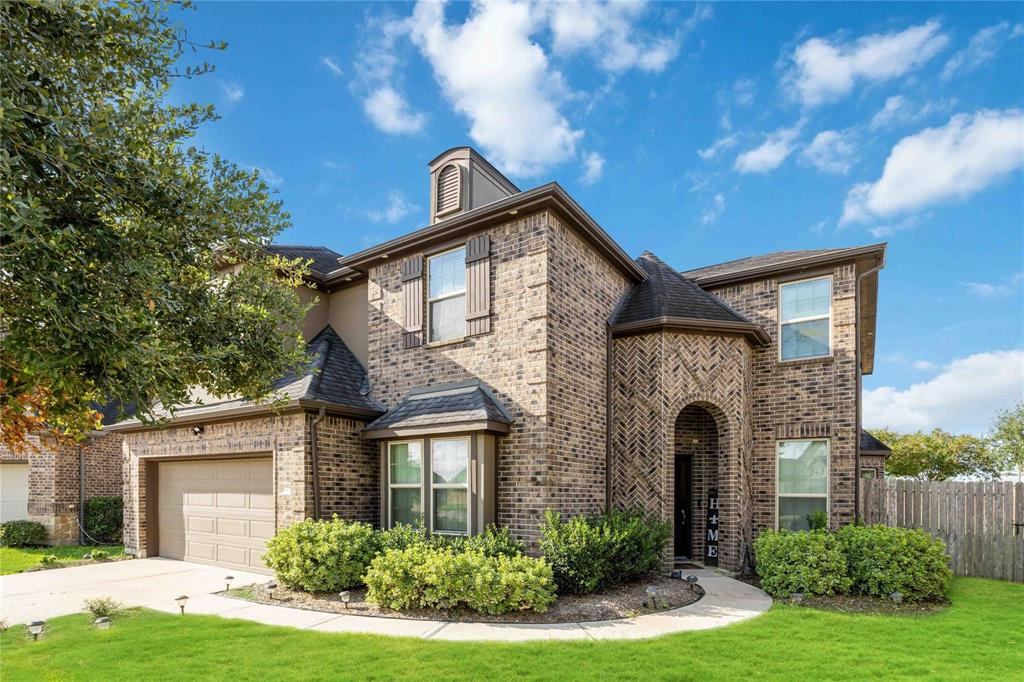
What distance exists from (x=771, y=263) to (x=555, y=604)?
8.82 m

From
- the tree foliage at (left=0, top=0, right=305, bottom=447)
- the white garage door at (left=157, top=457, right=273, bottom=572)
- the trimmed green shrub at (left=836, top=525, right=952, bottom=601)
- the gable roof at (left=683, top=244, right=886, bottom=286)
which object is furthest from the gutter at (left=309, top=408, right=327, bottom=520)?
the gable roof at (left=683, top=244, right=886, bottom=286)

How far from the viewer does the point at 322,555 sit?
28.7ft

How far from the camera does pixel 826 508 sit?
37.9ft

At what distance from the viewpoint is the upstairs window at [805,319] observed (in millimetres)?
12055

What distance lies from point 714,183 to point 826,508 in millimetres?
8577

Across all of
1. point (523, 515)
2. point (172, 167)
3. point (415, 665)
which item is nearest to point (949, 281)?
point (523, 515)

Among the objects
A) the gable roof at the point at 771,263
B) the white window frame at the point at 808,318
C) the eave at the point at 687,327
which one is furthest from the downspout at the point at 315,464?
the white window frame at the point at 808,318

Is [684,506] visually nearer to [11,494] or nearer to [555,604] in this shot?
[555,604]

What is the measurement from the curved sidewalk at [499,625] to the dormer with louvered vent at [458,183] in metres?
7.85

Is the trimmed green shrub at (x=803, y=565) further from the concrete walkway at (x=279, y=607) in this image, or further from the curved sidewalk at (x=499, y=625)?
the curved sidewalk at (x=499, y=625)

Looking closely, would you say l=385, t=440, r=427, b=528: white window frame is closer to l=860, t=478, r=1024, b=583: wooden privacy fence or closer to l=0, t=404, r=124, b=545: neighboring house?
l=860, t=478, r=1024, b=583: wooden privacy fence

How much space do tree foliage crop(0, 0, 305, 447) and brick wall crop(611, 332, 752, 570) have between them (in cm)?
683

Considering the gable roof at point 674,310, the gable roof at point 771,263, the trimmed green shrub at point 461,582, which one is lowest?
the trimmed green shrub at point 461,582

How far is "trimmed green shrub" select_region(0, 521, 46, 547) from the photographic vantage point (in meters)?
16.5
